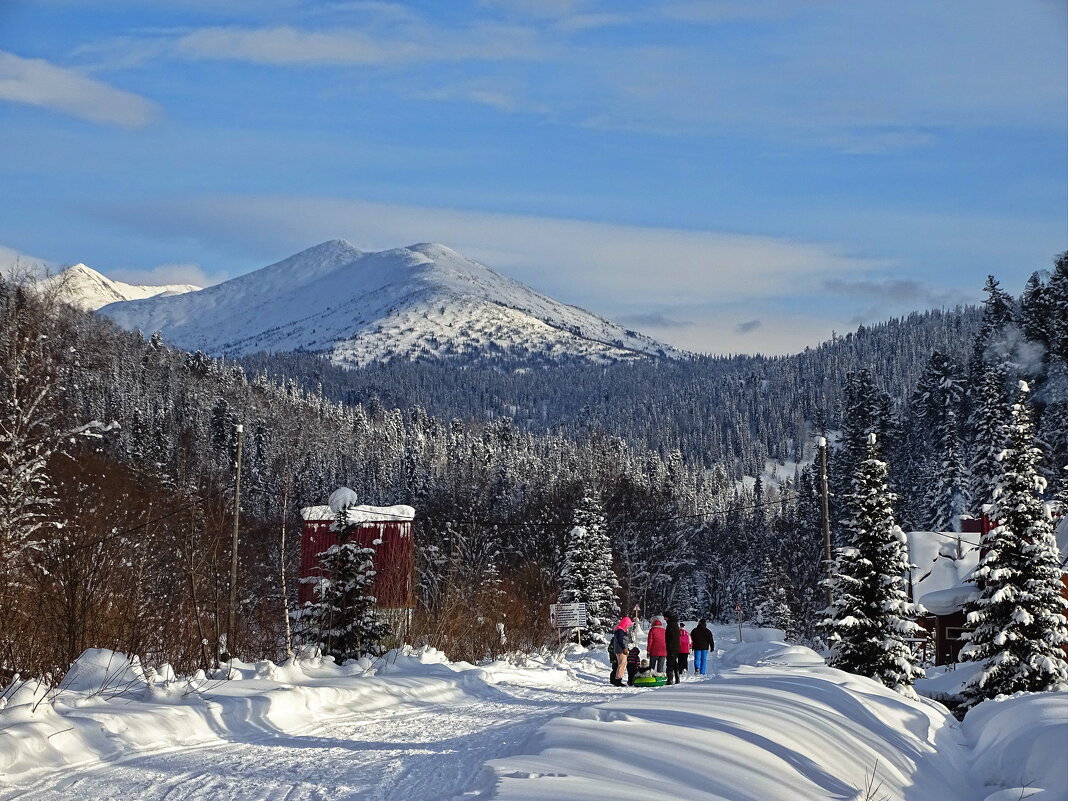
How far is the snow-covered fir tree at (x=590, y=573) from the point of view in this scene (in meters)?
49.1

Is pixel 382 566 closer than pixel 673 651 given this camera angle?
No

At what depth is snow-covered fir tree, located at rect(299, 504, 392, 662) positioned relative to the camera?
73.2ft

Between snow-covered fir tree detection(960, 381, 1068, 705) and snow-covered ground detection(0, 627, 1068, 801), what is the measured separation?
9.33 m

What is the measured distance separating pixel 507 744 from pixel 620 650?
1307 cm

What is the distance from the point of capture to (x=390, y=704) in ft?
49.0

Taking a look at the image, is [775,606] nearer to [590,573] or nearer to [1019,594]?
[590,573]

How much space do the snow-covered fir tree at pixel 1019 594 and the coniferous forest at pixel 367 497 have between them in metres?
1.21

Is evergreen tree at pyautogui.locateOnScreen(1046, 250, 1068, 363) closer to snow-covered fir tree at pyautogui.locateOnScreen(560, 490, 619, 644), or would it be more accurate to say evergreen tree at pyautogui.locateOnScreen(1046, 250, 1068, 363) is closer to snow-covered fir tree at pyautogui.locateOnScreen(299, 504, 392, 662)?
snow-covered fir tree at pyautogui.locateOnScreen(560, 490, 619, 644)

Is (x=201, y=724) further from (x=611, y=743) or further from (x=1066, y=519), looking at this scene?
(x=1066, y=519)

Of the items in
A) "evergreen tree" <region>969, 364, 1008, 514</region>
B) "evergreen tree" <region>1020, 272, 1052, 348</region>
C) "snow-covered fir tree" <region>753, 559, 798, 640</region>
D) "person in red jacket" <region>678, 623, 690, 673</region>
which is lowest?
"snow-covered fir tree" <region>753, 559, 798, 640</region>

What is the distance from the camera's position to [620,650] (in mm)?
23734

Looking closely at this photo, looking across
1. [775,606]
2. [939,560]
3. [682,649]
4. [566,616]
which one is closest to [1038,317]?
[775,606]

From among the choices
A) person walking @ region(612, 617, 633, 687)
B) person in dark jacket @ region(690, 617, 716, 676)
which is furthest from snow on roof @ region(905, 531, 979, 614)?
person walking @ region(612, 617, 633, 687)

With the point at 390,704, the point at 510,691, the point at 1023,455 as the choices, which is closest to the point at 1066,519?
the point at 1023,455
